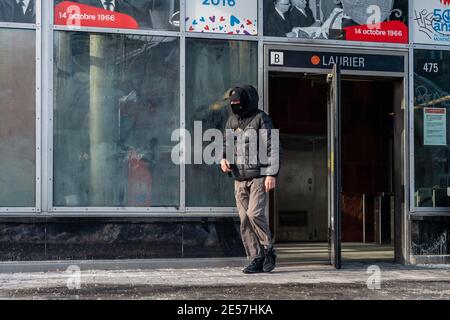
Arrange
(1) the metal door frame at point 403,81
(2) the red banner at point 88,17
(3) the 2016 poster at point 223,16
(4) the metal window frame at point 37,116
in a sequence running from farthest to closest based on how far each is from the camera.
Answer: (1) the metal door frame at point 403,81, (3) the 2016 poster at point 223,16, (2) the red banner at point 88,17, (4) the metal window frame at point 37,116

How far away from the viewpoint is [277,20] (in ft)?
26.4

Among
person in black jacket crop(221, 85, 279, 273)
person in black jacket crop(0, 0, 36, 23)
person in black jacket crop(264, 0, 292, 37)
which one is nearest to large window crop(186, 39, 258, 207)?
person in black jacket crop(264, 0, 292, 37)

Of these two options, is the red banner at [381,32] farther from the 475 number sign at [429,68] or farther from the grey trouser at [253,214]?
the grey trouser at [253,214]

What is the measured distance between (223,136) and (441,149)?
9.26 ft

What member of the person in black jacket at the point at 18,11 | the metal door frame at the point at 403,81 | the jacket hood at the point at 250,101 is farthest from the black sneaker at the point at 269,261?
the person in black jacket at the point at 18,11

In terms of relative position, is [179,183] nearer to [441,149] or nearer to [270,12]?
[270,12]

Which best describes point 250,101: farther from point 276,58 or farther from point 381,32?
point 381,32

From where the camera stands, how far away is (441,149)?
8477mm

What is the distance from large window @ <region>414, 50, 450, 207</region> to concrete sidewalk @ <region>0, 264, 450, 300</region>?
1016 mm

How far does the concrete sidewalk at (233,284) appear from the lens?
5.83m

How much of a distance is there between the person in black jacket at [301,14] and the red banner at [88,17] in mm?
1878

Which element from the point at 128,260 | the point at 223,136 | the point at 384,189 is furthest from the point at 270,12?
the point at 384,189

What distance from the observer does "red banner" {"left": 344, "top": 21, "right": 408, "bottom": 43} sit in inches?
325
